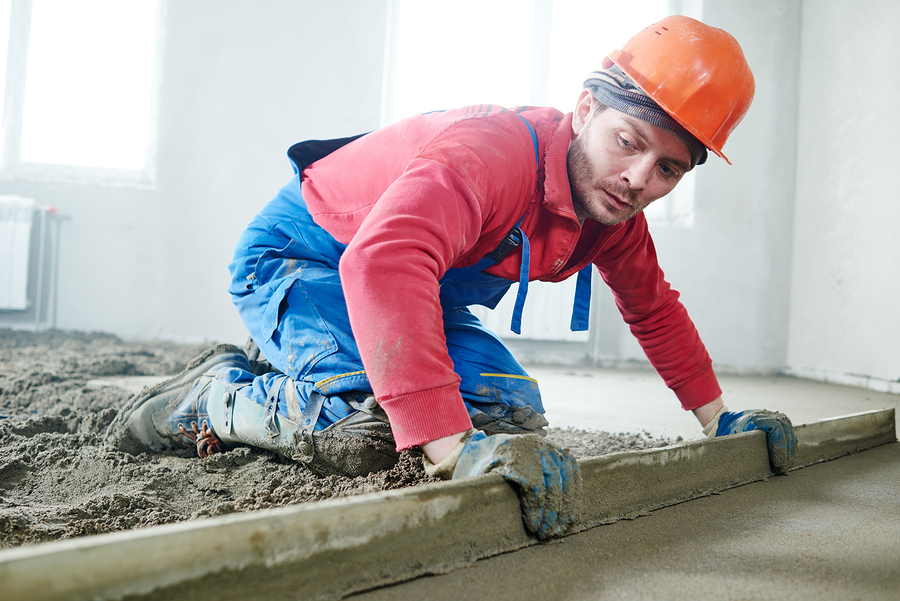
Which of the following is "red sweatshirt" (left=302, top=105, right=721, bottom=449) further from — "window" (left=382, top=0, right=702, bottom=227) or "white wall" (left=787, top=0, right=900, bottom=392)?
"window" (left=382, top=0, right=702, bottom=227)

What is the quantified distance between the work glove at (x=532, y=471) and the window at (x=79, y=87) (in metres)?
4.41

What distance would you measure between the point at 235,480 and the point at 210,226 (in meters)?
3.62

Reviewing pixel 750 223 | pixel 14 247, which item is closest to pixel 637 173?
pixel 750 223

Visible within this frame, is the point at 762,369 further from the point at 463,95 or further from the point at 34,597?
the point at 34,597

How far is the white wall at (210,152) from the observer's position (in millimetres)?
4387

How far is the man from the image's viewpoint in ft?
2.82

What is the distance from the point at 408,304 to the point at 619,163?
583mm

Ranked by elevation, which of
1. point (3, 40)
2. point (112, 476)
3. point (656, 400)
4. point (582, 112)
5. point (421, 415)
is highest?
point (3, 40)

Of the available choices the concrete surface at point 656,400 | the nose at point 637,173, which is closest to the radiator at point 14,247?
the concrete surface at point 656,400

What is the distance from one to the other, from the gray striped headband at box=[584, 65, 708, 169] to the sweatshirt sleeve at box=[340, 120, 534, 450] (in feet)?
1.54

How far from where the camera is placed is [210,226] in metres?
4.43

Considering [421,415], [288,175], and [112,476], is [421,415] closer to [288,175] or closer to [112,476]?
[112,476]

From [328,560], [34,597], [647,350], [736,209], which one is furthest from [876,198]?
[34,597]

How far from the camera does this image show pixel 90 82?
4.45 metres
